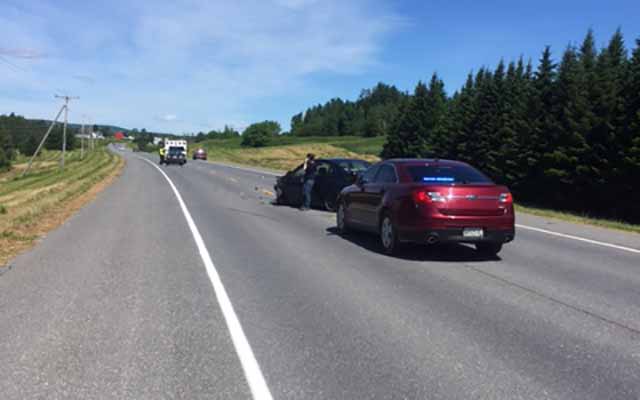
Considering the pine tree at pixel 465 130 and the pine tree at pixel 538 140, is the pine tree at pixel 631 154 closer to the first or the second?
the pine tree at pixel 538 140

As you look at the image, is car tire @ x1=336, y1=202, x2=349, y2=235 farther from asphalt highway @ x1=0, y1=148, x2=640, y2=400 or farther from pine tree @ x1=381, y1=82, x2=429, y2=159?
pine tree @ x1=381, y1=82, x2=429, y2=159

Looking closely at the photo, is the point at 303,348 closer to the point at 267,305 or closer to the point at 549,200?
the point at 267,305

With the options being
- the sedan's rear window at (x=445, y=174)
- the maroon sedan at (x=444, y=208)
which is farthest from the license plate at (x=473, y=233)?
the sedan's rear window at (x=445, y=174)

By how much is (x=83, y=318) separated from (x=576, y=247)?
29.1 ft

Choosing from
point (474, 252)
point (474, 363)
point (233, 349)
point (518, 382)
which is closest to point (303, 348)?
point (233, 349)

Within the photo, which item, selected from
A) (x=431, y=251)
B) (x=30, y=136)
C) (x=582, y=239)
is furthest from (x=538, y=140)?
(x=30, y=136)

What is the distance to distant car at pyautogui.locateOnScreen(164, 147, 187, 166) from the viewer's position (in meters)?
63.0

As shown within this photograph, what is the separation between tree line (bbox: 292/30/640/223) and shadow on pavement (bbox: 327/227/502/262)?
16.9m

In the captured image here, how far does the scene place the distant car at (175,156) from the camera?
63.0 m

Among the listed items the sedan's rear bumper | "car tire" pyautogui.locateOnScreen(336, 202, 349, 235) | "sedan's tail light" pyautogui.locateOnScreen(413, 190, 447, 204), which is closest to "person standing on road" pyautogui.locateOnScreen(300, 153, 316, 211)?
"car tire" pyautogui.locateOnScreen(336, 202, 349, 235)

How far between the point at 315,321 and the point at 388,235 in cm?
450

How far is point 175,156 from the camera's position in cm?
6316

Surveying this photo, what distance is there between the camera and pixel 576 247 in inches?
455

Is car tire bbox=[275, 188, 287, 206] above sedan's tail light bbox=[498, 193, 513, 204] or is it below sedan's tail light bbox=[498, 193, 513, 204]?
below
